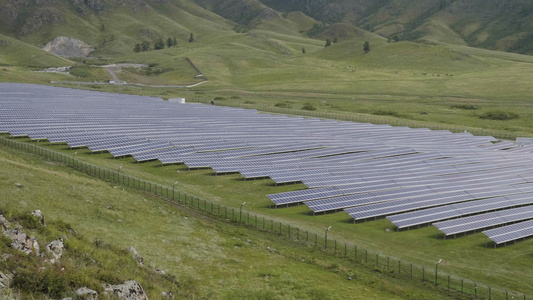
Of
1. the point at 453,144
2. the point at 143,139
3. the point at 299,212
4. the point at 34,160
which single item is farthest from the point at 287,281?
the point at 453,144

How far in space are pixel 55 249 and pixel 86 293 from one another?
6.51m

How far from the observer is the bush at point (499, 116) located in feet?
531

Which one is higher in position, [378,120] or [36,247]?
[378,120]

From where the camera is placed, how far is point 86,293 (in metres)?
24.8

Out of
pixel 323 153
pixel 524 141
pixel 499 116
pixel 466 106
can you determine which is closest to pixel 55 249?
pixel 323 153

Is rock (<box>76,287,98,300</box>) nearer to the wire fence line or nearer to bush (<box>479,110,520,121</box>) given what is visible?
the wire fence line

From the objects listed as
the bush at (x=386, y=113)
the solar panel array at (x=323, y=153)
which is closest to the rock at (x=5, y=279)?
the solar panel array at (x=323, y=153)

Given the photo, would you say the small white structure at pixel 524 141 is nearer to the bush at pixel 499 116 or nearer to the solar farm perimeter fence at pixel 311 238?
the bush at pixel 499 116

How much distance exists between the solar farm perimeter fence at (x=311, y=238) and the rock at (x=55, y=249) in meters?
27.1

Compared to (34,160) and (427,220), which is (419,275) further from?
(34,160)

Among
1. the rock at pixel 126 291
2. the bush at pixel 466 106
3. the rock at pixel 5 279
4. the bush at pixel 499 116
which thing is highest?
the bush at pixel 466 106

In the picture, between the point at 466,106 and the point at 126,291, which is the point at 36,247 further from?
the point at 466,106

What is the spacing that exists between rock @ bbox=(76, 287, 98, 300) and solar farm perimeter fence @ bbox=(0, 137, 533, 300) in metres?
29.0

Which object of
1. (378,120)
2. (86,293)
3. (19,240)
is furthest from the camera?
(378,120)
